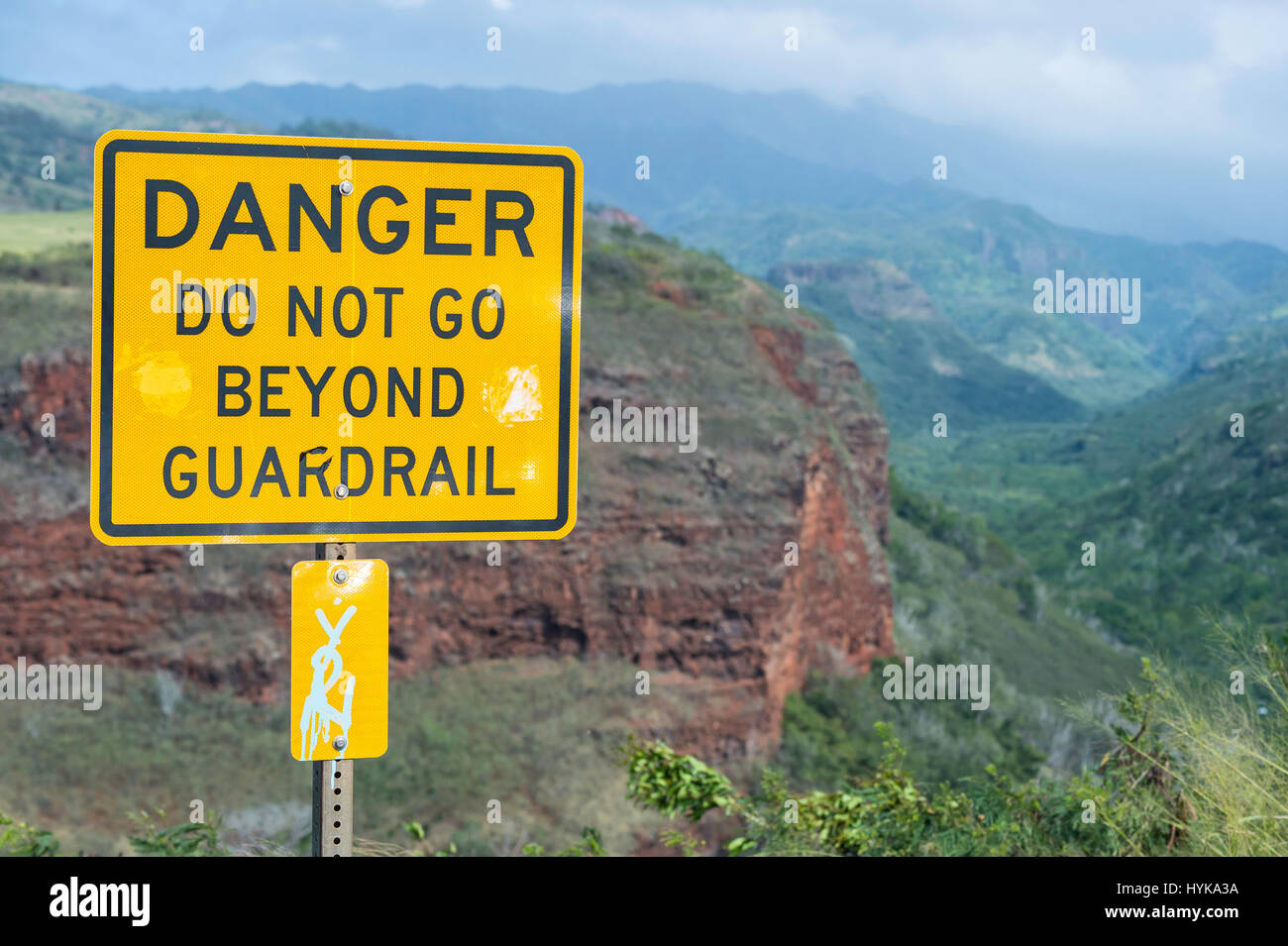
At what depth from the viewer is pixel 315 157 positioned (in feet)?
8.90

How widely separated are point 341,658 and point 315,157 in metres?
1.26

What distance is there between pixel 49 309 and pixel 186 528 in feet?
70.5

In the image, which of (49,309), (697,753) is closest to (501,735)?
(697,753)

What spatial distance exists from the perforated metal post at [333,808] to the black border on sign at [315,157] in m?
0.18

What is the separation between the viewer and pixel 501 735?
65.4ft

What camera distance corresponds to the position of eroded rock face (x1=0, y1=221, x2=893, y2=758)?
1923 cm

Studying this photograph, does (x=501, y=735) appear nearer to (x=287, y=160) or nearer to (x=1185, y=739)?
(x=1185, y=739)

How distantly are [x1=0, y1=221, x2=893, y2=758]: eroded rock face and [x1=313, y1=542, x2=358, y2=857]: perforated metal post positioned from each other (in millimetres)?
16849

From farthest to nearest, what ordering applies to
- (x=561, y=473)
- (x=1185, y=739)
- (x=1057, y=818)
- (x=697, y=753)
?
(x=697, y=753)
(x=1057, y=818)
(x=1185, y=739)
(x=561, y=473)

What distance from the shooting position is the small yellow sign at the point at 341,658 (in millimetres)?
2643
